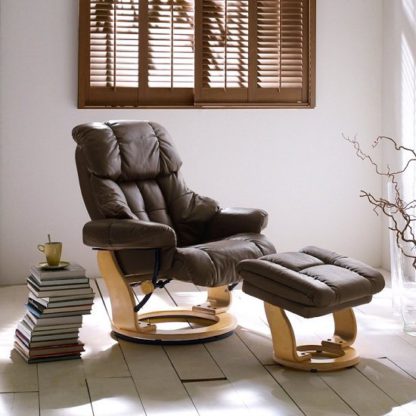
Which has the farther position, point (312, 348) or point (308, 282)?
point (312, 348)

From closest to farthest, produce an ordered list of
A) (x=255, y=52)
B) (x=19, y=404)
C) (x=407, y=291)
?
(x=19, y=404)
(x=407, y=291)
(x=255, y=52)

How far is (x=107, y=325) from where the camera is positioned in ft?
14.4

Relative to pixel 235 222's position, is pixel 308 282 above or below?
below

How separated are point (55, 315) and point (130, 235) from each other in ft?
1.57

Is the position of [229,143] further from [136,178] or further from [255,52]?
[136,178]

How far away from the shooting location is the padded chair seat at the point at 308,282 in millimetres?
3455

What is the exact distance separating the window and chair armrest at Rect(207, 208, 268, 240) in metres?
1.23

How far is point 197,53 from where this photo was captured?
18.3 feet

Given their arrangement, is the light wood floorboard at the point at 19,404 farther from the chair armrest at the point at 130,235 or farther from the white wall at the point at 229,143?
the white wall at the point at 229,143

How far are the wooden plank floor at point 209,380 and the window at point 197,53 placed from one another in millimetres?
1758

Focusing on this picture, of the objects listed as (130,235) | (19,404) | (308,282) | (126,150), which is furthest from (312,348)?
(126,150)

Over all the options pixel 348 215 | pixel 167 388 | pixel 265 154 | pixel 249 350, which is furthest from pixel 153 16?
pixel 167 388

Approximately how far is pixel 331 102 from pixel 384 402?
9.64 ft

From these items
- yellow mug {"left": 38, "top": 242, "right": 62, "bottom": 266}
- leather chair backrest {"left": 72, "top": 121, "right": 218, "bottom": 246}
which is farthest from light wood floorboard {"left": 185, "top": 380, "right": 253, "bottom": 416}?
leather chair backrest {"left": 72, "top": 121, "right": 218, "bottom": 246}
